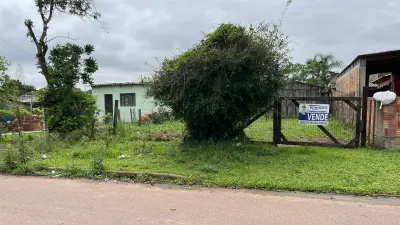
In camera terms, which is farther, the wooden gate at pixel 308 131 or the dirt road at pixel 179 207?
the wooden gate at pixel 308 131

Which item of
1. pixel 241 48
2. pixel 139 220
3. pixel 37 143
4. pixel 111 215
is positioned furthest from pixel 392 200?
pixel 37 143

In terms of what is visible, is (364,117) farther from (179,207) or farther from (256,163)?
(179,207)

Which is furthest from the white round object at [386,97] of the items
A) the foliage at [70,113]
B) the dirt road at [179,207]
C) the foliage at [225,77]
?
the foliage at [70,113]

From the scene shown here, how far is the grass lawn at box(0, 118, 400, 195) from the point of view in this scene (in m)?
6.09

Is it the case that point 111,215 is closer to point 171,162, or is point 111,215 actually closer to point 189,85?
point 171,162

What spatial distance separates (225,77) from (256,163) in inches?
91.2

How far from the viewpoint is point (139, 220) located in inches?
181

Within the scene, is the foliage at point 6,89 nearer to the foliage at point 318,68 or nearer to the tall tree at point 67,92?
the tall tree at point 67,92

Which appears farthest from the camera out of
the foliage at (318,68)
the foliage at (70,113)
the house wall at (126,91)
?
the foliage at (318,68)

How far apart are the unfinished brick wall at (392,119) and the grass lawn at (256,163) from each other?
27.5 inches

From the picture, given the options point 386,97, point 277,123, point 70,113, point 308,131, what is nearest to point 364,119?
point 386,97

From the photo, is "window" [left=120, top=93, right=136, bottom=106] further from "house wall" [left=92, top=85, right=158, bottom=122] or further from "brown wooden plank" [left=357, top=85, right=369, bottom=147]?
"brown wooden plank" [left=357, top=85, right=369, bottom=147]

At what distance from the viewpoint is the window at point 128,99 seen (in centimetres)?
2659

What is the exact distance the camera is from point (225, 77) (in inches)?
334
